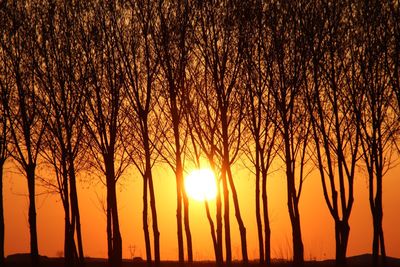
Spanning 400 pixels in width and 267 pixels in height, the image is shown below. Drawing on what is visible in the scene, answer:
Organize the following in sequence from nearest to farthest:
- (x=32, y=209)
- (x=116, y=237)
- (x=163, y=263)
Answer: (x=116, y=237) < (x=32, y=209) < (x=163, y=263)

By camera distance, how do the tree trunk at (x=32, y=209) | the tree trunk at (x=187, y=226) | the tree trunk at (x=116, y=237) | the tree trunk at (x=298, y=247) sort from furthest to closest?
the tree trunk at (x=187, y=226), the tree trunk at (x=32, y=209), the tree trunk at (x=298, y=247), the tree trunk at (x=116, y=237)

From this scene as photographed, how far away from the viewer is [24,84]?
119 feet

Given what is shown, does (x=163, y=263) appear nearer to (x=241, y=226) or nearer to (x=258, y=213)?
(x=258, y=213)

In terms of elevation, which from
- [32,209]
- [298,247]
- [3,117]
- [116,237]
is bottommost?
[298,247]

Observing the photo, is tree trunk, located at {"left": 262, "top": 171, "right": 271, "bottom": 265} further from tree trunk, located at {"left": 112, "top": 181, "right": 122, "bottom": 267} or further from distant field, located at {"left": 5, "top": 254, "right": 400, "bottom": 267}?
tree trunk, located at {"left": 112, "top": 181, "right": 122, "bottom": 267}

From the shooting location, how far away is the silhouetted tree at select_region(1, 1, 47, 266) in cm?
3475

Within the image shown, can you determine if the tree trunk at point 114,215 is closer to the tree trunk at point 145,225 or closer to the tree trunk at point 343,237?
the tree trunk at point 145,225

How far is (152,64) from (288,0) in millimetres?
6671

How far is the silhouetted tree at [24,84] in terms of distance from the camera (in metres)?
34.8

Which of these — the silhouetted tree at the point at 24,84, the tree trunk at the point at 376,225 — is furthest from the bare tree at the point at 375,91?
the silhouetted tree at the point at 24,84

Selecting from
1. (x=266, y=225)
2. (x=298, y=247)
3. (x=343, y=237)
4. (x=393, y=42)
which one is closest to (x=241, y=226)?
(x=298, y=247)

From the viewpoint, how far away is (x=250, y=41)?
35.6 meters

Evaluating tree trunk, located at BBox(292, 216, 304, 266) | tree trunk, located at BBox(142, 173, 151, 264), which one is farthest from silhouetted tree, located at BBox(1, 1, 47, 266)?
tree trunk, located at BBox(292, 216, 304, 266)

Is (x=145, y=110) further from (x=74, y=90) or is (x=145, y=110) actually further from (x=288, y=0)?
(x=288, y=0)
